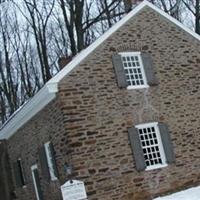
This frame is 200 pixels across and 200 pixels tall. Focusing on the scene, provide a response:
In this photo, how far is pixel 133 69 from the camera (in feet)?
67.0

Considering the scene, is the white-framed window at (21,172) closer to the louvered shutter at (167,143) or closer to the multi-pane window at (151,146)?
the multi-pane window at (151,146)

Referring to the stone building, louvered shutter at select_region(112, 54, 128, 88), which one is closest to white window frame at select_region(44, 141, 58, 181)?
the stone building

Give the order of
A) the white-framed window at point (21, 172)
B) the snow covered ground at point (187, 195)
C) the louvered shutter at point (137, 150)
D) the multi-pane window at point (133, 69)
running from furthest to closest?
the white-framed window at point (21, 172), the multi-pane window at point (133, 69), the louvered shutter at point (137, 150), the snow covered ground at point (187, 195)

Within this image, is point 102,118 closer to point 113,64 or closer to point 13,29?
point 113,64

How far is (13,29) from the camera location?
43531mm

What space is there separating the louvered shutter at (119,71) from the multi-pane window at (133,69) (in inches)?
12.8

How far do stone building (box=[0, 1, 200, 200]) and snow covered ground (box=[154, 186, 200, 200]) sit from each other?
559 millimetres

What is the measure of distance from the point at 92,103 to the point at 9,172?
9.12 metres

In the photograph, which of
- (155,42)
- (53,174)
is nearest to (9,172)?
(53,174)

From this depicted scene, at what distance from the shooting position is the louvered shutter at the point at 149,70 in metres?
20.4

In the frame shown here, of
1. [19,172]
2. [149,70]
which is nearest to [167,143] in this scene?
[149,70]

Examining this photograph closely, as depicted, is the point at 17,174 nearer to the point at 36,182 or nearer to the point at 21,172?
the point at 21,172

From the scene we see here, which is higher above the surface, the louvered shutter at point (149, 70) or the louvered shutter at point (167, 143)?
the louvered shutter at point (149, 70)

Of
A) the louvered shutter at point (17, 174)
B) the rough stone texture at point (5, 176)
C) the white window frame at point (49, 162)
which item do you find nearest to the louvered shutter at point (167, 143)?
the white window frame at point (49, 162)
